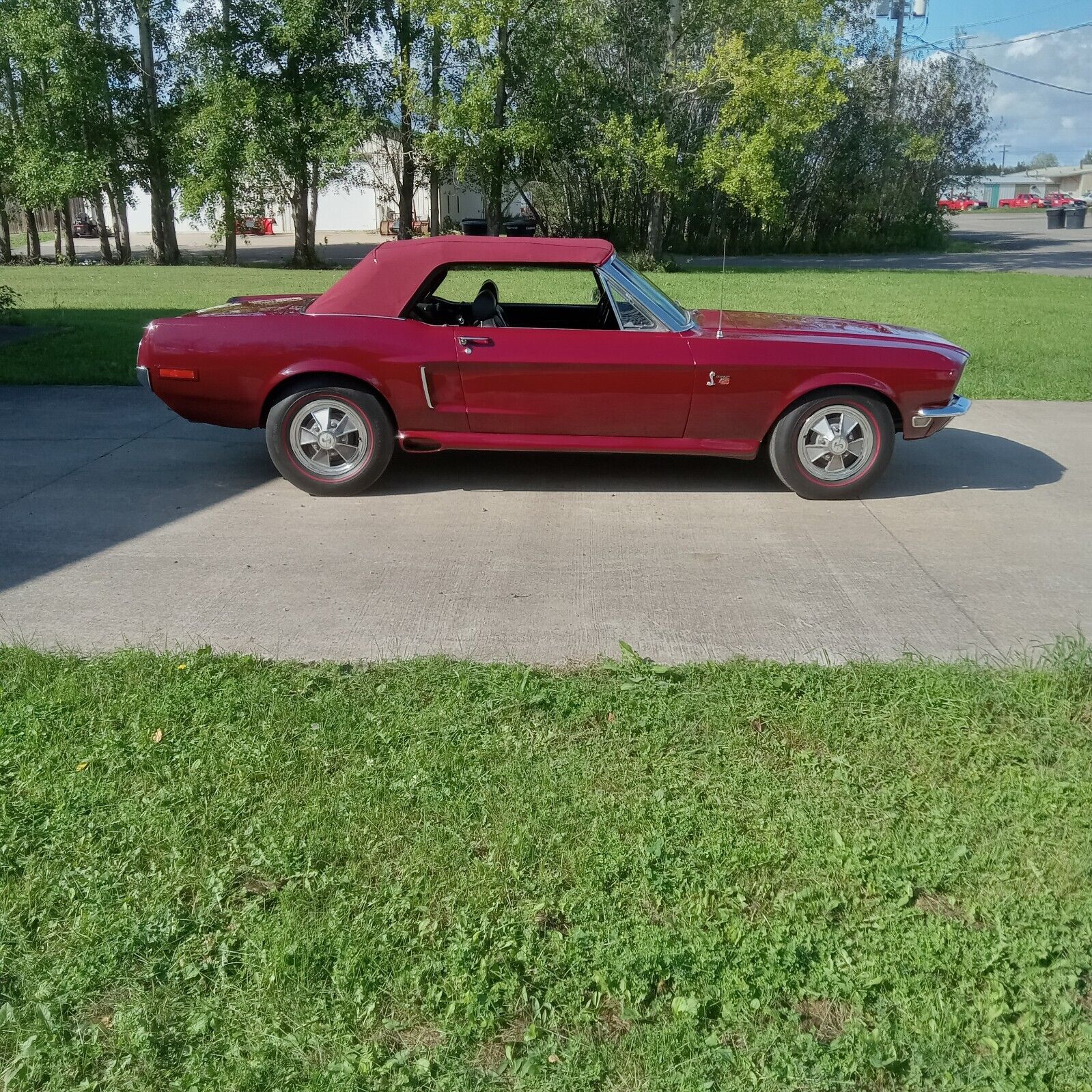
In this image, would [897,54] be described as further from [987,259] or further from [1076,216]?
[1076,216]

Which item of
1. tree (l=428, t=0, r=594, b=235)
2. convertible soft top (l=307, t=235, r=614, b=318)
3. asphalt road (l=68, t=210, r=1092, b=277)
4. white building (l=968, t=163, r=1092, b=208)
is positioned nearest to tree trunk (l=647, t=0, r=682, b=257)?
tree (l=428, t=0, r=594, b=235)

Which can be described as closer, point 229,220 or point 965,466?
point 965,466

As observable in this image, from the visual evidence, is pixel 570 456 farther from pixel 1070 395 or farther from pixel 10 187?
pixel 10 187

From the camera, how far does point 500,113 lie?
2655 cm

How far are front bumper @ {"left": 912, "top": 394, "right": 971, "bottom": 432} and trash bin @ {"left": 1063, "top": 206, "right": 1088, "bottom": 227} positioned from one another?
51372mm

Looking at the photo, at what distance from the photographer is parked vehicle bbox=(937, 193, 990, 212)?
4353cm

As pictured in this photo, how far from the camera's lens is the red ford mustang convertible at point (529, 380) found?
248 inches

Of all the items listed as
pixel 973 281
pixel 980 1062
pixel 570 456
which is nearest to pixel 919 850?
pixel 980 1062

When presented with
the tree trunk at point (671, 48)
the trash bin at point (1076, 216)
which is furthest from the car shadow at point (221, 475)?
the trash bin at point (1076, 216)

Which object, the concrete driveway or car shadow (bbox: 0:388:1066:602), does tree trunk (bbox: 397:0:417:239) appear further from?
the concrete driveway

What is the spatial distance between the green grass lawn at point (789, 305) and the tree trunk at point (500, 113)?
4.58 metres

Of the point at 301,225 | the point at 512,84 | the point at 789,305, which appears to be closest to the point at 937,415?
the point at 789,305

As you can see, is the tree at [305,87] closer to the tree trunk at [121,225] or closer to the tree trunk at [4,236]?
the tree trunk at [121,225]

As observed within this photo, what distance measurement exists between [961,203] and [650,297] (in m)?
71.8
